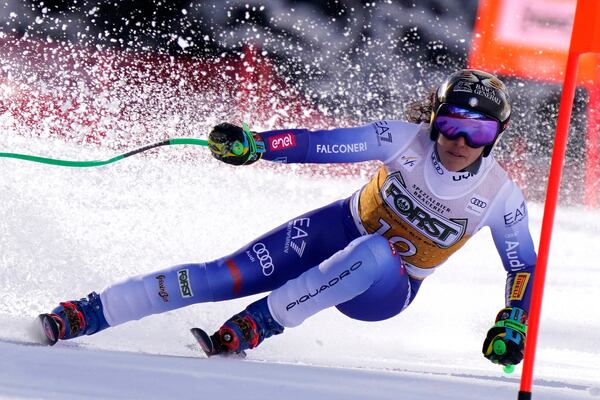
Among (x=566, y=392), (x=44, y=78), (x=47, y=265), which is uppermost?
(x=44, y=78)

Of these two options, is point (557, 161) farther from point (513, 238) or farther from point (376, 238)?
point (513, 238)

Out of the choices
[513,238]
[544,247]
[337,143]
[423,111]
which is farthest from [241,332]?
[544,247]

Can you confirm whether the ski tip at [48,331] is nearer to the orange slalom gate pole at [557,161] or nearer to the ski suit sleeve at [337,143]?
the ski suit sleeve at [337,143]

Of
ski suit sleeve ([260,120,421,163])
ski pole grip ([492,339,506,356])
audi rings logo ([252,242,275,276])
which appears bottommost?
ski pole grip ([492,339,506,356])

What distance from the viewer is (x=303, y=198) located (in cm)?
622

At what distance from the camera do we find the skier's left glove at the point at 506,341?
9.22 ft

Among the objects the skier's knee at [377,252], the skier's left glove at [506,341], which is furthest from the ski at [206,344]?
the skier's left glove at [506,341]

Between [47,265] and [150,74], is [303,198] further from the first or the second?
[47,265]

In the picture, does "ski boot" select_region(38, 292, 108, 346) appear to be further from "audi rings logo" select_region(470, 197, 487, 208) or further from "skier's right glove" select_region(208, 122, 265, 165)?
"audi rings logo" select_region(470, 197, 487, 208)

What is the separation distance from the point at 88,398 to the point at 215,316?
2.09 metres

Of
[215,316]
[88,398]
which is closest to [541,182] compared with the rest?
[215,316]

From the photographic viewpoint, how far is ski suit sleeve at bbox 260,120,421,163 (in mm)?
2955

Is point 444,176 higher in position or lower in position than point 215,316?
higher

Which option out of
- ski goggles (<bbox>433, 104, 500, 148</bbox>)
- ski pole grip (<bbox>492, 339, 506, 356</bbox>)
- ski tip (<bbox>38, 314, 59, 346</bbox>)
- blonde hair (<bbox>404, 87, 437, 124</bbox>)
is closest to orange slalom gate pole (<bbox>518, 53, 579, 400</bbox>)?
ski pole grip (<bbox>492, 339, 506, 356</bbox>)
